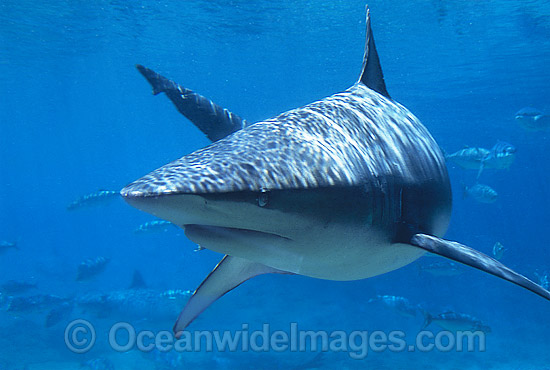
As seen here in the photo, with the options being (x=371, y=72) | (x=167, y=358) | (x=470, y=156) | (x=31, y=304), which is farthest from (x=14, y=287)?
(x=470, y=156)

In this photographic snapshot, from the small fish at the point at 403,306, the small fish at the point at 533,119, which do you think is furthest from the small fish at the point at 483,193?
the small fish at the point at 403,306

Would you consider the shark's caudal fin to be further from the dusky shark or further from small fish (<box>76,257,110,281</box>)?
small fish (<box>76,257,110,281</box>)

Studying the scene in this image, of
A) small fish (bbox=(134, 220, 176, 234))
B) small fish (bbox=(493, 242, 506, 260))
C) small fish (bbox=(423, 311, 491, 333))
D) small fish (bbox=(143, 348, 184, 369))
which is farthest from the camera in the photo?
small fish (bbox=(134, 220, 176, 234))

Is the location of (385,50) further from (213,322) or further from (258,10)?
(213,322)

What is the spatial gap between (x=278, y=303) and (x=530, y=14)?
58.1 feet

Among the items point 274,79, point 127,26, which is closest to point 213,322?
point 127,26

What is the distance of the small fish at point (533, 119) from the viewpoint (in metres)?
11.9

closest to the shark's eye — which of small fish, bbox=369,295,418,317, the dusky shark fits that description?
the dusky shark

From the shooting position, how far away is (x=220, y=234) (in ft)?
5.02

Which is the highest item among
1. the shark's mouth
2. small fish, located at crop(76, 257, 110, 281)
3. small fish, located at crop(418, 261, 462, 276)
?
small fish, located at crop(418, 261, 462, 276)

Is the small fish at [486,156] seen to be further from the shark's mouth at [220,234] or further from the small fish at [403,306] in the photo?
the shark's mouth at [220,234]

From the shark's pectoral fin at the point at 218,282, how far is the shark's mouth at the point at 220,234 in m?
0.85

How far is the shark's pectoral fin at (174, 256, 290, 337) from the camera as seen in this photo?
2.45m

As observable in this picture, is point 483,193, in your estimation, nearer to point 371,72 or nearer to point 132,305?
point 371,72
